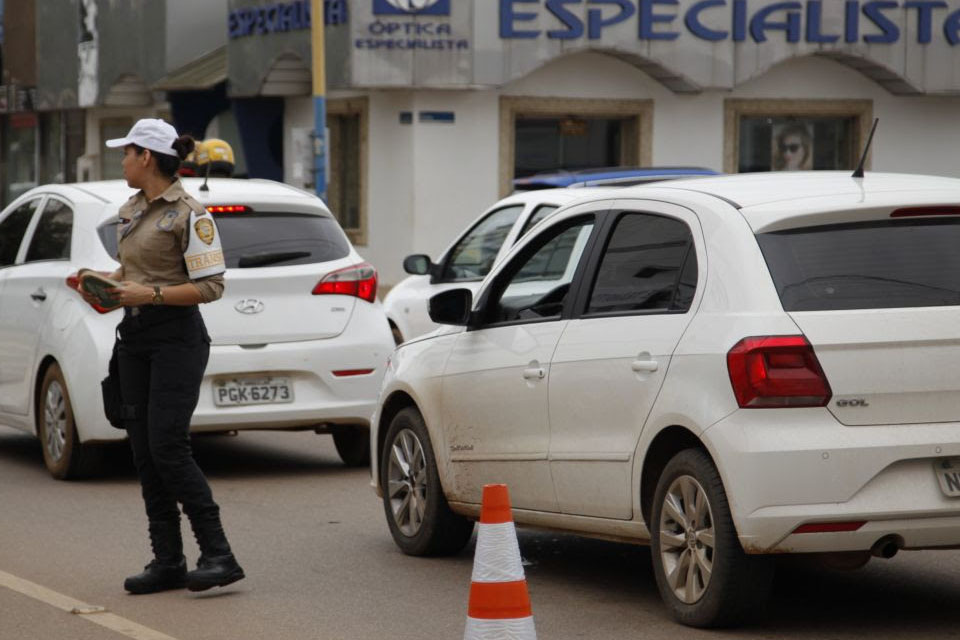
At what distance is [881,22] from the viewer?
1206 inches

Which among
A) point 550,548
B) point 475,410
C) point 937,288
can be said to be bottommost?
point 550,548

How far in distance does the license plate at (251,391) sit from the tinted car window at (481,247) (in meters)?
2.47

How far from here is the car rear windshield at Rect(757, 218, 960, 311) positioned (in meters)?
6.40

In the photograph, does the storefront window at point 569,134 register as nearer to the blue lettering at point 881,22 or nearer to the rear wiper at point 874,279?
the blue lettering at point 881,22

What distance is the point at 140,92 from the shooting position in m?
38.7

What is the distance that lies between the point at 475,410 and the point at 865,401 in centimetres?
213

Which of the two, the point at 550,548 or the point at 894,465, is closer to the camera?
the point at 894,465

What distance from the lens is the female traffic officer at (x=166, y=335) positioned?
293 inches

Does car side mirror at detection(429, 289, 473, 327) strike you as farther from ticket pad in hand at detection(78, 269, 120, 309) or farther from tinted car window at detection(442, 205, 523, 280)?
tinted car window at detection(442, 205, 523, 280)

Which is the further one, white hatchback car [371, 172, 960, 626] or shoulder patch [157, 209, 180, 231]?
shoulder patch [157, 209, 180, 231]

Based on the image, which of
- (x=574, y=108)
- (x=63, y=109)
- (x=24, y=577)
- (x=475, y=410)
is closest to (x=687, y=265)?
(x=475, y=410)

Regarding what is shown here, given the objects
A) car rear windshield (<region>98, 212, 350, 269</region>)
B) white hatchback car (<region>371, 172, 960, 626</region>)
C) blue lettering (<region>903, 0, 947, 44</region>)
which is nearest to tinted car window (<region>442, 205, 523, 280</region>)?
car rear windshield (<region>98, 212, 350, 269</region>)

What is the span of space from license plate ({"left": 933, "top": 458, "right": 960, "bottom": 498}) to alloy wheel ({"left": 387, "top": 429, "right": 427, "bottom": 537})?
2750 mm

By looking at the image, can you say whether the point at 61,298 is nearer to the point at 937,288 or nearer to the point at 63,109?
the point at 937,288
